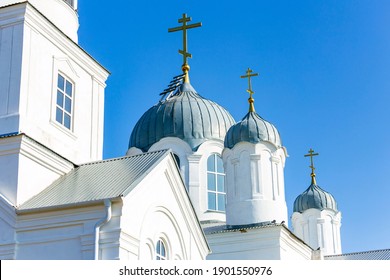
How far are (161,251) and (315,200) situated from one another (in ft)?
44.5

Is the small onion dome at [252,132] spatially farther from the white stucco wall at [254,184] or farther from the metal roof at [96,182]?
the metal roof at [96,182]

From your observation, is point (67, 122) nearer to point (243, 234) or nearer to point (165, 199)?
point (165, 199)

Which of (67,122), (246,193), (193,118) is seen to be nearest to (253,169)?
(246,193)

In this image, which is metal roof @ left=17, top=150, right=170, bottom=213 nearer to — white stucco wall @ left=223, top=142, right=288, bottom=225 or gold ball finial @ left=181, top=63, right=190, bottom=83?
white stucco wall @ left=223, top=142, right=288, bottom=225

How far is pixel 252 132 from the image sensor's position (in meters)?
19.7

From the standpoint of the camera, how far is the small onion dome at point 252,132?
64.7 feet

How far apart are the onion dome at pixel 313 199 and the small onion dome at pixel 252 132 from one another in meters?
6.84

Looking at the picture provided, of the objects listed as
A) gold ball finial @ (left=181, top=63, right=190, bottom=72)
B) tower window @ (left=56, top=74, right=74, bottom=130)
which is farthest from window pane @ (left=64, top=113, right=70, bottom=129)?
gold ball finial @ (left=181, top=63, right=190, bottom=72)

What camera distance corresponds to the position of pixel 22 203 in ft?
44.7

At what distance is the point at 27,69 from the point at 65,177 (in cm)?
218

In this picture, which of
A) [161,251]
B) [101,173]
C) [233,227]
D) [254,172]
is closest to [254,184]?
[254,172]

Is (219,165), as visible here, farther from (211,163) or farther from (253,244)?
(253,244)

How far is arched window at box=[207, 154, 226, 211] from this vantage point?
2073 centimetres

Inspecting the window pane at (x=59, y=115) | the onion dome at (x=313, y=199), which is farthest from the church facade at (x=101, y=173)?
the onion dome at (x=313, y=199)
